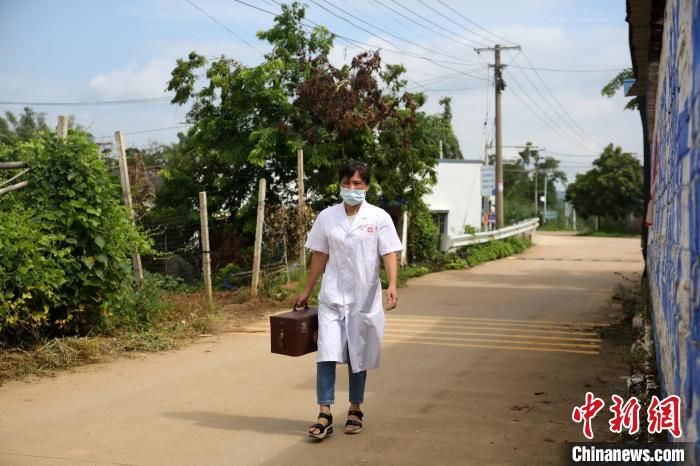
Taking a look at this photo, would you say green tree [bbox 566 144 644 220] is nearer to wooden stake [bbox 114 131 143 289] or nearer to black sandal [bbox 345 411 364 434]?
wooden stake [bbox 114 131 143 289]

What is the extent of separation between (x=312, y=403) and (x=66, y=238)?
367cm

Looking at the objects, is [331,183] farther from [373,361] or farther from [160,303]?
[373,361]

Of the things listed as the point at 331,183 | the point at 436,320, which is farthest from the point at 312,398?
the point at 331,183

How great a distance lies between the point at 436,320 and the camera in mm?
12328

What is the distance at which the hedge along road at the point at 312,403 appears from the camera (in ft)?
17.9

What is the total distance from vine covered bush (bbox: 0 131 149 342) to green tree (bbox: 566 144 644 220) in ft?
172

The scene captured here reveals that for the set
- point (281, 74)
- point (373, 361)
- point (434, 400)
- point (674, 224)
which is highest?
point (281, 74)

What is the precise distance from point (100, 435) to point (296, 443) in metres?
1.40

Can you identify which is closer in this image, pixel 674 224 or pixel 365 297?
pixel 674 224

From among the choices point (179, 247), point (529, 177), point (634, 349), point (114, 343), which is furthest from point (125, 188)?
point (529, 177)

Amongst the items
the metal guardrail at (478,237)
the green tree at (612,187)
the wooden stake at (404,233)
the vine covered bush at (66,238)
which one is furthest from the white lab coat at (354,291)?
the green tree at (612,187)

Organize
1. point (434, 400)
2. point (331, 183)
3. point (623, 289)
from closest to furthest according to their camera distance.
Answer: point (434, 400) → point (623, 289) → point (331, 183)

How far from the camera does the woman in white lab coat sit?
19.3 feet

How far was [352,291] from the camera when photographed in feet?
19.4
